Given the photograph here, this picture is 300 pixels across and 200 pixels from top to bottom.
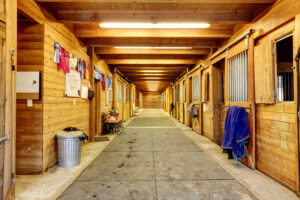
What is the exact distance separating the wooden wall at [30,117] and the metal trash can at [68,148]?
31 cm

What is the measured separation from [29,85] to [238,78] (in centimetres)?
410

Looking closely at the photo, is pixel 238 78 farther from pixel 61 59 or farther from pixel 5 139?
pixel 5 139

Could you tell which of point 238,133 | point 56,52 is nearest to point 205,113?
point 238,133

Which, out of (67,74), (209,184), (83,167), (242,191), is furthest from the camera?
(67,74)

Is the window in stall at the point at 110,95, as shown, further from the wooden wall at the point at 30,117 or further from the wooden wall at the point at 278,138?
the wooden wall at the point at 278,138

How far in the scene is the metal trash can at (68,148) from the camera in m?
2.95

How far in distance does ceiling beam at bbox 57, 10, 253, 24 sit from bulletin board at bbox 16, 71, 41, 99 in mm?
1337

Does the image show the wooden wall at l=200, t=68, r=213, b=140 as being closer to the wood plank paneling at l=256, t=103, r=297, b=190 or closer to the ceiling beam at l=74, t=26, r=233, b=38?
the ceiling beam at l=74, t=26, r=233, b=38

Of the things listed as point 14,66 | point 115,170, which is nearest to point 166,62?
point 115,170

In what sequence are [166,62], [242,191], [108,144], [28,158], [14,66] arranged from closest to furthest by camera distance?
[14,66] < [242,191] < [28,158] < [108,144] < [166,62]

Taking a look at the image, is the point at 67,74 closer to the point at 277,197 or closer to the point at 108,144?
the point at 108,144

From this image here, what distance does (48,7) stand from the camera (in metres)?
3.01

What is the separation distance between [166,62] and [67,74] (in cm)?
449

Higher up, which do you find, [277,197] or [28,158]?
[28,158]
